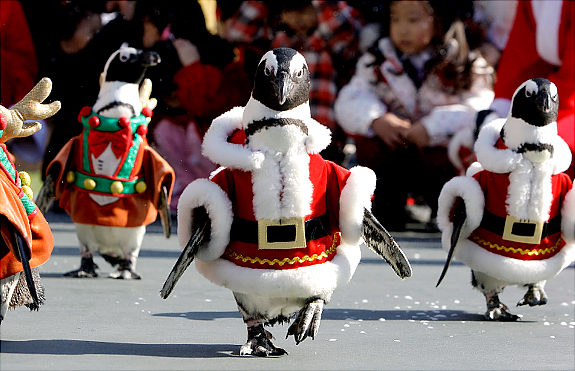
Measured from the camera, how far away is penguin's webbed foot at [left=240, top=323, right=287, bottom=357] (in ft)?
14.3

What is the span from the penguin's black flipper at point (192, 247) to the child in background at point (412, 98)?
4214 mm

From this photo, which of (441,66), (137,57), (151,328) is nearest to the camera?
(151,328)

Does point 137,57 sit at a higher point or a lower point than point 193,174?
higher

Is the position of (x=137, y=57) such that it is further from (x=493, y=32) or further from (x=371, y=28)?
(x=493, y=32)

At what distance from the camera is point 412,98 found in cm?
859

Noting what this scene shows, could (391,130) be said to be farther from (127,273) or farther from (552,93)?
(552,93)

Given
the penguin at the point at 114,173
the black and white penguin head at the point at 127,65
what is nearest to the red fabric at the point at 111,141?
the penguin at the point at 114,173

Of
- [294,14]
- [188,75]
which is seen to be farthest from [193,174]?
[294,14]

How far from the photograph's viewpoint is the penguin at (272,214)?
4.30 metres

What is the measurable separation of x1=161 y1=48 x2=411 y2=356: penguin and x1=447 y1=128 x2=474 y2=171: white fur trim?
3.82m

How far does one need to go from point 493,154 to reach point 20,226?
2235 millimetres

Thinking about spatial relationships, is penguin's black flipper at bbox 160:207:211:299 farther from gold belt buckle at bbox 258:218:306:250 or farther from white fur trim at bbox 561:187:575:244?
white fur trim at bbox 561:187:575:244

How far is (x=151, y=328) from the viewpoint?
4.89 metres

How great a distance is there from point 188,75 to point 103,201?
9.74ft
